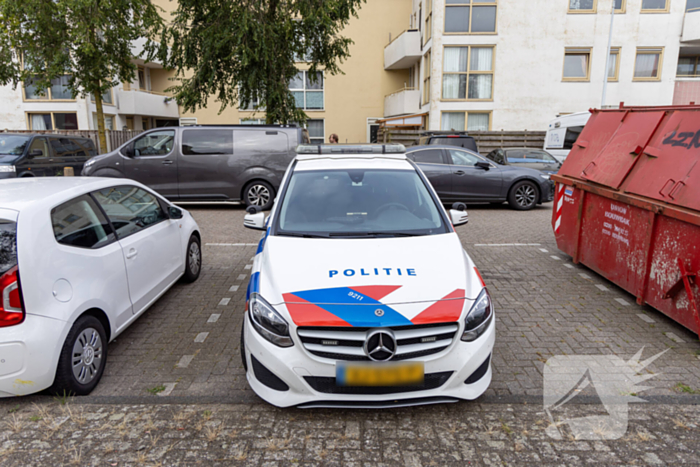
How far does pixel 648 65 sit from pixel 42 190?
25445 mm

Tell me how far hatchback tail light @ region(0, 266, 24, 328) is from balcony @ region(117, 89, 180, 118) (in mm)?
24719

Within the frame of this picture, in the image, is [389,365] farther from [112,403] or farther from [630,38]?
[630,38]

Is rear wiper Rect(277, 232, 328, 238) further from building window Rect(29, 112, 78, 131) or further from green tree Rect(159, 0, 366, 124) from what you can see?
building window Rect(29, 112, 78, 131)

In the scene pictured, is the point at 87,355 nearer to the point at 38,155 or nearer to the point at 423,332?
the point at 423,332

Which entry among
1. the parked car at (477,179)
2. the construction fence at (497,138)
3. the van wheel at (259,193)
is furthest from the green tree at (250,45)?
the parked car at (477,179)

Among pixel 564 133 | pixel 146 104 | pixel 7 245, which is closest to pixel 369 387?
pixel 7 245

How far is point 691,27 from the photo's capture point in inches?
836

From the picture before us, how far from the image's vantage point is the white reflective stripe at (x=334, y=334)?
9.78 feet

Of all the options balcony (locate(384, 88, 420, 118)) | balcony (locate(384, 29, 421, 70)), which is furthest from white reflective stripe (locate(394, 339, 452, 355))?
balcony (locate(384, 29, 421, 70))

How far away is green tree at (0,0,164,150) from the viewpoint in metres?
14.6

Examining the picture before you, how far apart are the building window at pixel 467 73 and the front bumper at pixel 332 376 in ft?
68.1

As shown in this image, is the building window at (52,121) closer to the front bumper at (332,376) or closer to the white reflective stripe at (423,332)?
the front bumper at (332,376)

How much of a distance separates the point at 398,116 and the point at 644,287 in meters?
21.9

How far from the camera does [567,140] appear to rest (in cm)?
1755
